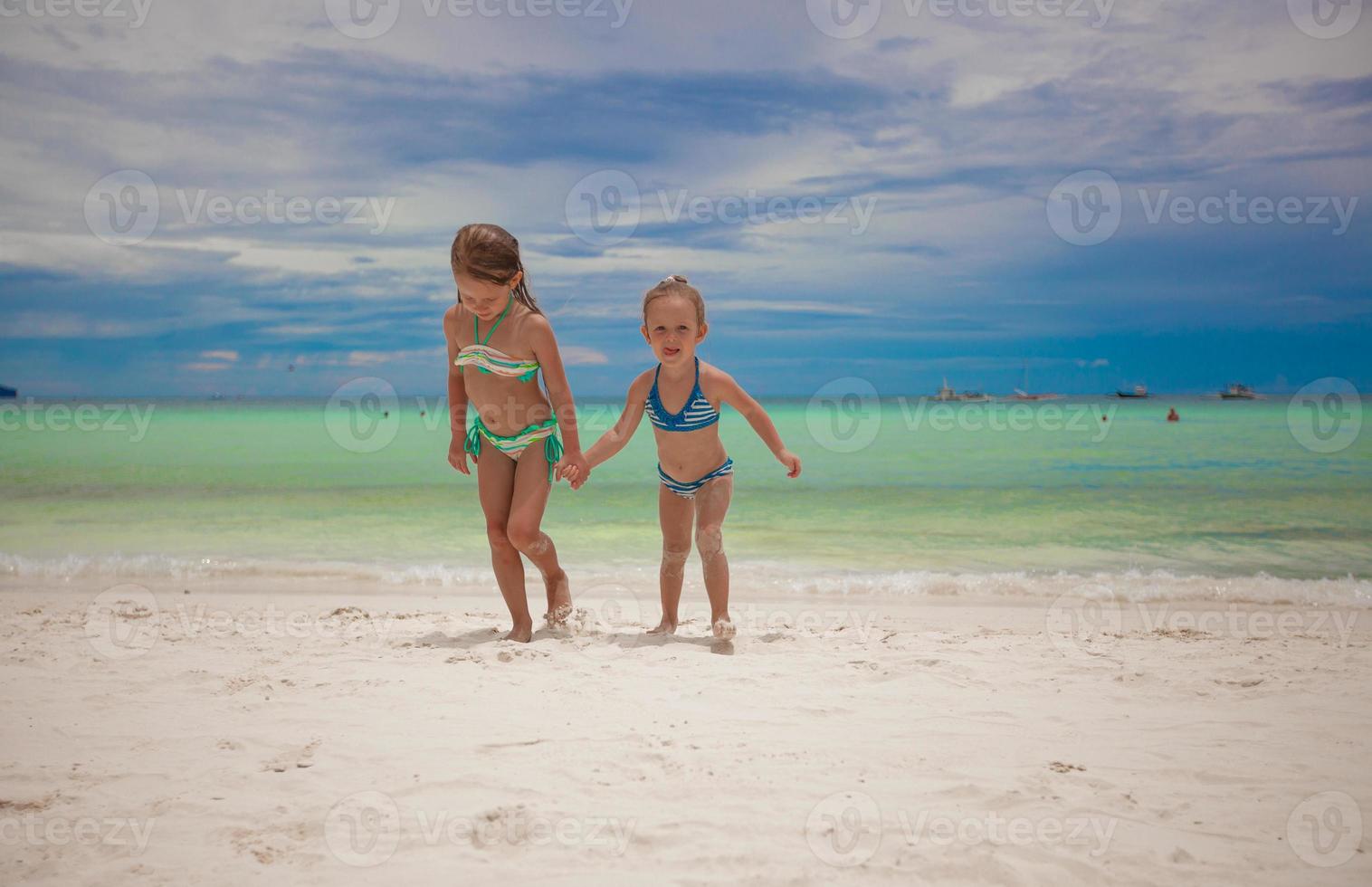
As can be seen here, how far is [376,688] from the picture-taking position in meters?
3.62

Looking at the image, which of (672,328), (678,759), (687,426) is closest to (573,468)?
(687,426)

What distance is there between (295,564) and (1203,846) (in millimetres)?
7553

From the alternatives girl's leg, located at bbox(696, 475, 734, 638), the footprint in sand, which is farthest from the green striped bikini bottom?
the footprint in sand

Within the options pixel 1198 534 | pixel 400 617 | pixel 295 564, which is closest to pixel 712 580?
pixel 400 617

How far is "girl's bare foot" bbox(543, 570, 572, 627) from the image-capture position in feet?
15.8

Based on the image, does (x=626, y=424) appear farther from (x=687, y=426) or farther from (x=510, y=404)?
(x=510, y=404)

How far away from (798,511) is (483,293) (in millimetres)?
8432

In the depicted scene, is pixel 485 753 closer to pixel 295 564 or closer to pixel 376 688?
pixel 376 688

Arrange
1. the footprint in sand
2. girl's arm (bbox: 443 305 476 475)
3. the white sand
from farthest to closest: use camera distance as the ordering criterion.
Answer: girl's arm (bbox: 443 305 476 475) < the footprint in sand < the white sand

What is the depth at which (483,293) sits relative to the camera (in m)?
4.39

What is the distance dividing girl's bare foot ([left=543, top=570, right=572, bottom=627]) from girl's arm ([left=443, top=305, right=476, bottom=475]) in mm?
796

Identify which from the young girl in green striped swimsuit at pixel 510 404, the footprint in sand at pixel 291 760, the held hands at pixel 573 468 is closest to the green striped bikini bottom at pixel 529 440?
the young girl in green striped swimsuit at pixel 510 404

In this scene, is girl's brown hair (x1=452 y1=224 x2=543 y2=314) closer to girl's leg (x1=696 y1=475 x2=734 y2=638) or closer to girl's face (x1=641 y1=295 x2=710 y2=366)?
girl's face (x1=641 y1=295 x2=710 y2=366)

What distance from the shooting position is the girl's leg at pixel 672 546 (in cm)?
475
